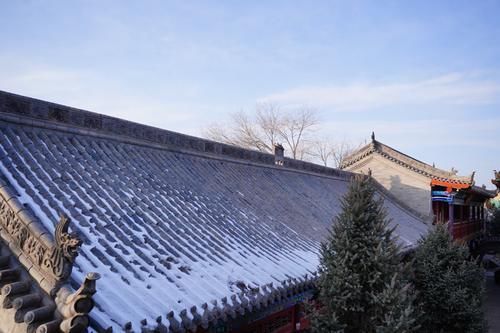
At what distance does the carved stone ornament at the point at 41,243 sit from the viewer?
9.57ft

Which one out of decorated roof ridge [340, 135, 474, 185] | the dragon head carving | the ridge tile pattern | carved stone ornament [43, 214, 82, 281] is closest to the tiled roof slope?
the ridge tile pattern

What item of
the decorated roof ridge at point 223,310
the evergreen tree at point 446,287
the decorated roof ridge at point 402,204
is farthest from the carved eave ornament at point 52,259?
the decorated roof ridge at point 402,204

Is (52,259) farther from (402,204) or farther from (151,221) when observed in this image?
(402,204)

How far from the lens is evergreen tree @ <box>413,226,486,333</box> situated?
32.0 feet

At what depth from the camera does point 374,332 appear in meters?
5.68

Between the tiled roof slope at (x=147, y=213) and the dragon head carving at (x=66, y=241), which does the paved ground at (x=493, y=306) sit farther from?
the dragon head carving at (x=66, y=241)

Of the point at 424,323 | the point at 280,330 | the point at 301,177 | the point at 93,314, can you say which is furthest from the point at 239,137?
the point at 93,314

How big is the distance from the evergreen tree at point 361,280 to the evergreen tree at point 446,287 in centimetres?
423

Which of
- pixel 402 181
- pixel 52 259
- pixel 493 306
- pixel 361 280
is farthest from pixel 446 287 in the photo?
pixel 493 306

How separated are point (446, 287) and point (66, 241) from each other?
9.24 metres

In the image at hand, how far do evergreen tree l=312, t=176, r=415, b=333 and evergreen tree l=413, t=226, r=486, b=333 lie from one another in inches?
167

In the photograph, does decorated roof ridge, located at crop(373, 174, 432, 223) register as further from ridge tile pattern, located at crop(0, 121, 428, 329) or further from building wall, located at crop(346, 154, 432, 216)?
ridge tile pattern, located at crop(0, 121, 428, 329)

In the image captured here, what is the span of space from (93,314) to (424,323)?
901cm

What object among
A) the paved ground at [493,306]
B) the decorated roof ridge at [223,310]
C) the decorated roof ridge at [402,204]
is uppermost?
the decorated roof ridge at [402,204]
